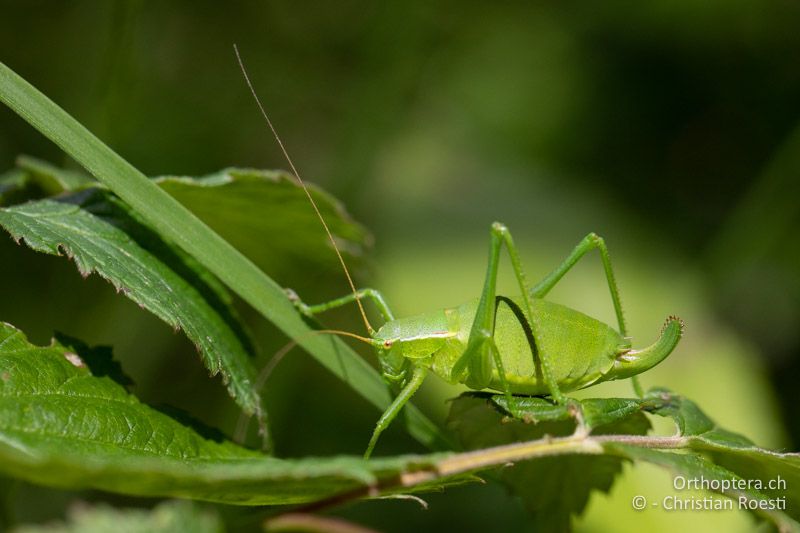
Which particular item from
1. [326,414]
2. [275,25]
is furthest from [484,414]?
[275,25]

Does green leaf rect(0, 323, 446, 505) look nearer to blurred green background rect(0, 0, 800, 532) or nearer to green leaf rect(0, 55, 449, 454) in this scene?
green leaf rect(0, 55, 449, 454)

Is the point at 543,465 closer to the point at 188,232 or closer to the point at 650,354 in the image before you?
the point at 650,354

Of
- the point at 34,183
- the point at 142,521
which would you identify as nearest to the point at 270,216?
the point at 34,183

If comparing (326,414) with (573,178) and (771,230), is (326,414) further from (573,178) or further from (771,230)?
(771,230)

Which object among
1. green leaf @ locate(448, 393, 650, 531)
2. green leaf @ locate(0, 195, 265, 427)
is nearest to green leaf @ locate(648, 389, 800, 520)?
green leaf @ locate(448, 393, 650, 531)

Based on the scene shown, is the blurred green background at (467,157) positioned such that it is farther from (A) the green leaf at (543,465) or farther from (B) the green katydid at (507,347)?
(A) the green leaf at (543,465)

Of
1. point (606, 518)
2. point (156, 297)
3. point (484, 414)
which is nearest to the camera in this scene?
point (156, 297)
